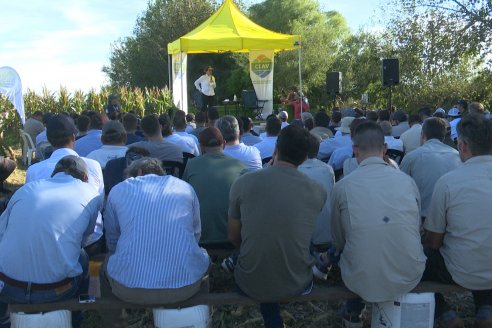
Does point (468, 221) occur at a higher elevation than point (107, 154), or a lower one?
lower

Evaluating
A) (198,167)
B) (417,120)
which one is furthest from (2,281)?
(417,120)

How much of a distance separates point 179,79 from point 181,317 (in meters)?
13.1

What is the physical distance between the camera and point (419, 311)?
331cm

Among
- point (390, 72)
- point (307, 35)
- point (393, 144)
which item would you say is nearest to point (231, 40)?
point (390, 72)

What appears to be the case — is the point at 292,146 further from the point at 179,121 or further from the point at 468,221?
the point at 179,121

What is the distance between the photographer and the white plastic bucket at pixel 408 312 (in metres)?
3.29

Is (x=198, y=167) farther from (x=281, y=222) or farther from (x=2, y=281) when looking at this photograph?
(x=2, y=281)

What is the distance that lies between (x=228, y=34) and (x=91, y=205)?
1169cm

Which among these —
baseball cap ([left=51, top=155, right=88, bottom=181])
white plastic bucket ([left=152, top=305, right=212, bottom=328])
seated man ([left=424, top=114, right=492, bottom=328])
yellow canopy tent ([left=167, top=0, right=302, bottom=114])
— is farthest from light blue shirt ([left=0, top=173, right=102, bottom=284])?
yellow canopy tent ([left=167, top=0, right=302, bottom=114])

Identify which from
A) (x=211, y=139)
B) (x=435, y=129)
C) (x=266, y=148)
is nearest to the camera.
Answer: (x=211, y=139)

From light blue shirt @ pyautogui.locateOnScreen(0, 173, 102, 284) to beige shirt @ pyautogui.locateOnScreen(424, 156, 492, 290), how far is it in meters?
2.15

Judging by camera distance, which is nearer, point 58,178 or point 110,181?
point 58,178

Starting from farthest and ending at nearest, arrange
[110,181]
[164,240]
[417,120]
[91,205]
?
[417,120], [110,181], [91,205], [164,240]

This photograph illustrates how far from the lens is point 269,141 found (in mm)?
6105
